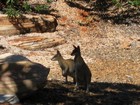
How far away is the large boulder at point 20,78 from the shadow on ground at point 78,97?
248 millimetres

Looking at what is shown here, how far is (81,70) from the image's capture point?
9.20 metres

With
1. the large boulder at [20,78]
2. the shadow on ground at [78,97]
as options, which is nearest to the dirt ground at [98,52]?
the shadow on ground at [78,97]

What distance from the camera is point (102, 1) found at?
68.6 feet

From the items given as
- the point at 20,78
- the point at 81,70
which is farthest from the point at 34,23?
the point at 20,78

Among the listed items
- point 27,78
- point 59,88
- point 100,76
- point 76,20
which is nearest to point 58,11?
point 76,20

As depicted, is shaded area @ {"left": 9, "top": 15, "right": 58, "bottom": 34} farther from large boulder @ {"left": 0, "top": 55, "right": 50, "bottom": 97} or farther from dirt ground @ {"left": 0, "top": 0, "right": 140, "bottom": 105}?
large boulder @ {"left": 0, "top": 55, "right": 50, "bottom": 97}

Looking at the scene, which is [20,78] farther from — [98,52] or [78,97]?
[98,52]

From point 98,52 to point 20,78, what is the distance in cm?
902

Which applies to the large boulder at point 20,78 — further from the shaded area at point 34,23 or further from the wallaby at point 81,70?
the shaded area at point 34,23

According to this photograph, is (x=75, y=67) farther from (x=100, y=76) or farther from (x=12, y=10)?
(x=12, y=10)

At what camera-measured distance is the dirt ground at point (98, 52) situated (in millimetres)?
9689

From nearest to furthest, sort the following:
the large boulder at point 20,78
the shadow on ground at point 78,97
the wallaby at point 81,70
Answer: the large boulder at point 20,78 → the shadow on ground at point 78,97 → the wallaby at point 81,70

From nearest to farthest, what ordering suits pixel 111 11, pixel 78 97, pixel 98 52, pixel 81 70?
pixel 78 97, pixel 81 70, pixel 98 52, pixel 111 11

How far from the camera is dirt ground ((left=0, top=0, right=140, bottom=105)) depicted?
9.69 metres
